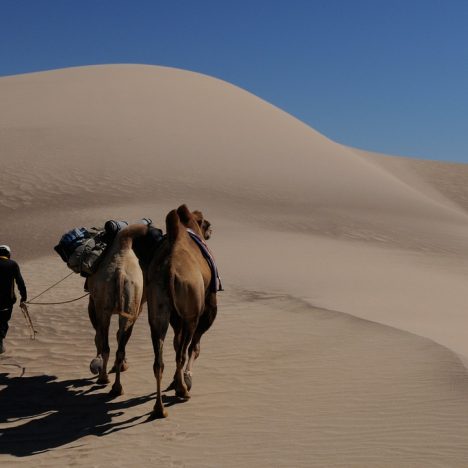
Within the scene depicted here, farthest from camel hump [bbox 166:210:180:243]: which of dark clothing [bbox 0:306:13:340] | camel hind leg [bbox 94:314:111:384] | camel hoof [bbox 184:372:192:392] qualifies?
dark clothing [bbox 0:306:13:340]

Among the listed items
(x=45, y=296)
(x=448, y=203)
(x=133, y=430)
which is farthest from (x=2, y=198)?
(x=448, y=203)

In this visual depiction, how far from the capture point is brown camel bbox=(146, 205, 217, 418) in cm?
670

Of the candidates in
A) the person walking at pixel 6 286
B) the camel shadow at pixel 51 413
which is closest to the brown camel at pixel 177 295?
the camel shadow at pixel 51 413

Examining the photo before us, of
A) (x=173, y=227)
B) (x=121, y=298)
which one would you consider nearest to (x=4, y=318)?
(x=121, y=298)

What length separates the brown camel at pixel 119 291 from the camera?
7.40 metres

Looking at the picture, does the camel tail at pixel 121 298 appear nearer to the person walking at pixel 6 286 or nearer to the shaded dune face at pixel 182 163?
the person walking at pixel 6 286

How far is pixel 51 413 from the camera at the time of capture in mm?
7070

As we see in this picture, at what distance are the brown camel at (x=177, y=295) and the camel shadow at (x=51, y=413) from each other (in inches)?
23.4

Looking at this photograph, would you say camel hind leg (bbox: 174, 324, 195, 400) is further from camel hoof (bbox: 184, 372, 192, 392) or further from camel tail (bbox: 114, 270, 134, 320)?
camel tail (bbox: 114, 270, 134, 320)

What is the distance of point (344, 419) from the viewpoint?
20.3 feet

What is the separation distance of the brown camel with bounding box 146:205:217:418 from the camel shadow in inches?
23.4

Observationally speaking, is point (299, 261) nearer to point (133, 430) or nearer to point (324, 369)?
point (324, 369)

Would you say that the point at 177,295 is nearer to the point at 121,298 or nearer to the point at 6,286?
the point at 121,298

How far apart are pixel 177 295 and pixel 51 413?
195 cm
